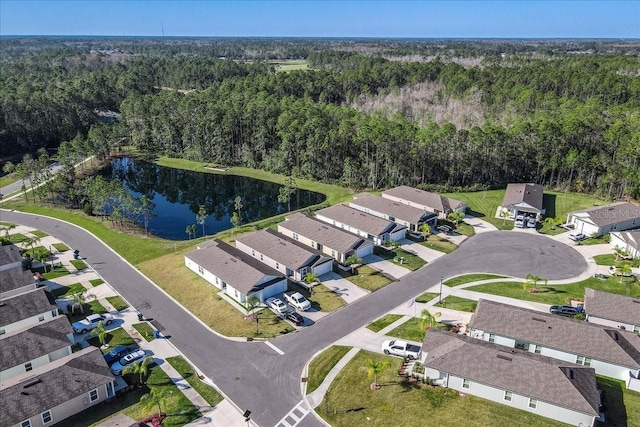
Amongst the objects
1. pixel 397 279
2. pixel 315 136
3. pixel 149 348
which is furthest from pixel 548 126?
pixel 149 348

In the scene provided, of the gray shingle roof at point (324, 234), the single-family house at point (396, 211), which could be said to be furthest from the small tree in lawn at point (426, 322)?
the single-family house at point (396, 211)

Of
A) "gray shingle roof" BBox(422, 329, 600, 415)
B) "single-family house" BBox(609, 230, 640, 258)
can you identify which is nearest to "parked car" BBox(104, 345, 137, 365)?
"gray shingle roof" BBox(422, 329, 600, 415)

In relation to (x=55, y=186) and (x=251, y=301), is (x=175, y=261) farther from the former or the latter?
(x=55, y=186)

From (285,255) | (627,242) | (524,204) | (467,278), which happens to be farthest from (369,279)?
(627,242)

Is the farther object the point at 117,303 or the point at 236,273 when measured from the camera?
the point at 236,273

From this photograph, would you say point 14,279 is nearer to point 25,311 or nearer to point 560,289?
point 25,311

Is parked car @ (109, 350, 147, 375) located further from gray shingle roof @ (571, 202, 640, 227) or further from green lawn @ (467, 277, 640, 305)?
gray shingle roof @ (571, 202, 640, 227)
